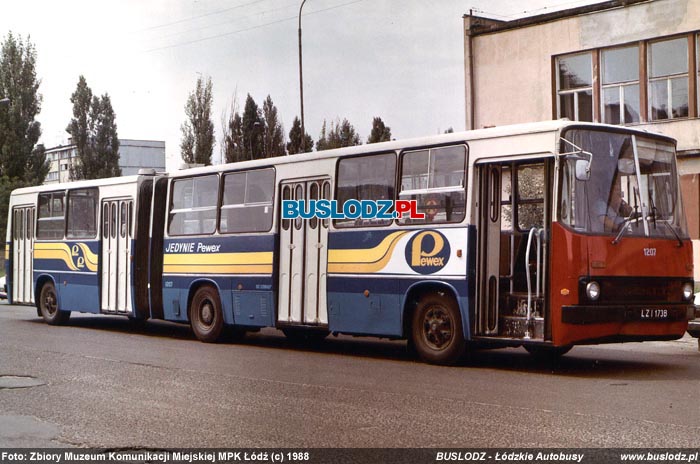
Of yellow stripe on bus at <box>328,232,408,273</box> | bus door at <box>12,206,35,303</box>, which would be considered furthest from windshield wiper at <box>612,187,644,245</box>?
bus door at <box>12,206,35,303</box>

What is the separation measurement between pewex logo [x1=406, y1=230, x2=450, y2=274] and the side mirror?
6.90 feet

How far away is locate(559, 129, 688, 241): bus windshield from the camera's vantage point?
472 inches

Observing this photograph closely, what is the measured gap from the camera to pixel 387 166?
14305mm

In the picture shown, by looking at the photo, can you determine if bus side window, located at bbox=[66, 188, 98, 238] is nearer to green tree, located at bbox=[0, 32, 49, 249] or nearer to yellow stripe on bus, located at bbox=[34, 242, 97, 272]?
yellow stripe on bus, located at bbox=[34, 242, 97, 272]

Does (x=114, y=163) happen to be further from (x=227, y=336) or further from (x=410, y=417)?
(x=410, y=417)

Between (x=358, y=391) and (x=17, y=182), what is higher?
(x=17, y=182)

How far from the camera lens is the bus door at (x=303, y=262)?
1523cm

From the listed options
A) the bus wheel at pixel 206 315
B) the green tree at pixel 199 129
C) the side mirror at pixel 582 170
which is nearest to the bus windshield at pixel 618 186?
the side mirror at pixel 582 170

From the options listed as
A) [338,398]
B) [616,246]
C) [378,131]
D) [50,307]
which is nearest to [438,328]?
[616,246]

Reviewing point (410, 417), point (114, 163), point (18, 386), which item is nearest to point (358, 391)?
point (410, 417)

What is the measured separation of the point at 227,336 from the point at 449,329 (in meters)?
5.39

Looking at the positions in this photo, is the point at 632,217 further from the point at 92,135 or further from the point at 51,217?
the point at 92,135

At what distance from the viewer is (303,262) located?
1557 centimetres

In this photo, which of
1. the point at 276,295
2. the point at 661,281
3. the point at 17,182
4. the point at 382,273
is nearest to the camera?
the point at 661,281
